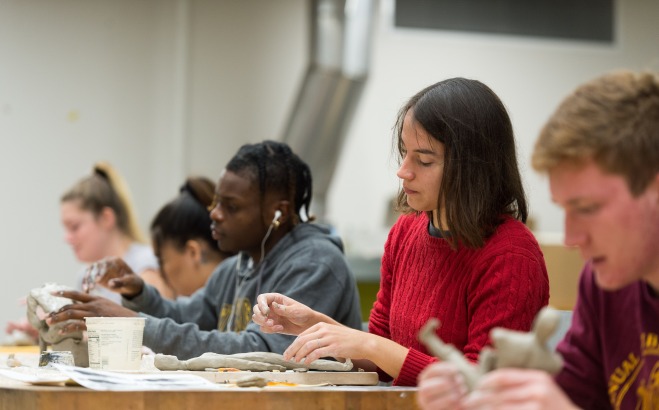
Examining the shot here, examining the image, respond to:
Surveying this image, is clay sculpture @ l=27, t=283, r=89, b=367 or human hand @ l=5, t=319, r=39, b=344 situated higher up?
clay sculpture @ l=27, t=283, r=89, b=367

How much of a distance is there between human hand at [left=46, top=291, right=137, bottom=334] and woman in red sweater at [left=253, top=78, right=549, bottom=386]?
381 mm

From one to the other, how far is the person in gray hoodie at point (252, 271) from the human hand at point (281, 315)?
0.25 m

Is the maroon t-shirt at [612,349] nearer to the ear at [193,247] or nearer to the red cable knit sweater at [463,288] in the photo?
the red cable knit sweater at [463,288]

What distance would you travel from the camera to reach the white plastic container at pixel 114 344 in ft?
5.75

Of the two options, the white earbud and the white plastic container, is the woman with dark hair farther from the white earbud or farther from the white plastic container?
the white plastic container

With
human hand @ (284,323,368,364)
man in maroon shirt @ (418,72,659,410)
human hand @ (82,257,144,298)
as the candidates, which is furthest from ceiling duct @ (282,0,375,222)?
man in maroon shirt @ (418,72,659,410)

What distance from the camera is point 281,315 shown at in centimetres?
187

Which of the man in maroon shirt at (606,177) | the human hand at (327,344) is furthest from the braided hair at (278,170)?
the man in maroon shirt at (606,177)

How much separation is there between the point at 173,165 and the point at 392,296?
3.80 meters

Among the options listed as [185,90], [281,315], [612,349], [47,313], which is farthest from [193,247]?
[185,90]

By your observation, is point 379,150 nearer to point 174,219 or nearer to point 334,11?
point 334,11

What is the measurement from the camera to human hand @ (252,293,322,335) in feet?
6.10

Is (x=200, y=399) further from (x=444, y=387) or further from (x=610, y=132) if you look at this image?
(x=610, y=132)

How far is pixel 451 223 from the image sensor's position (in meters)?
1.80
